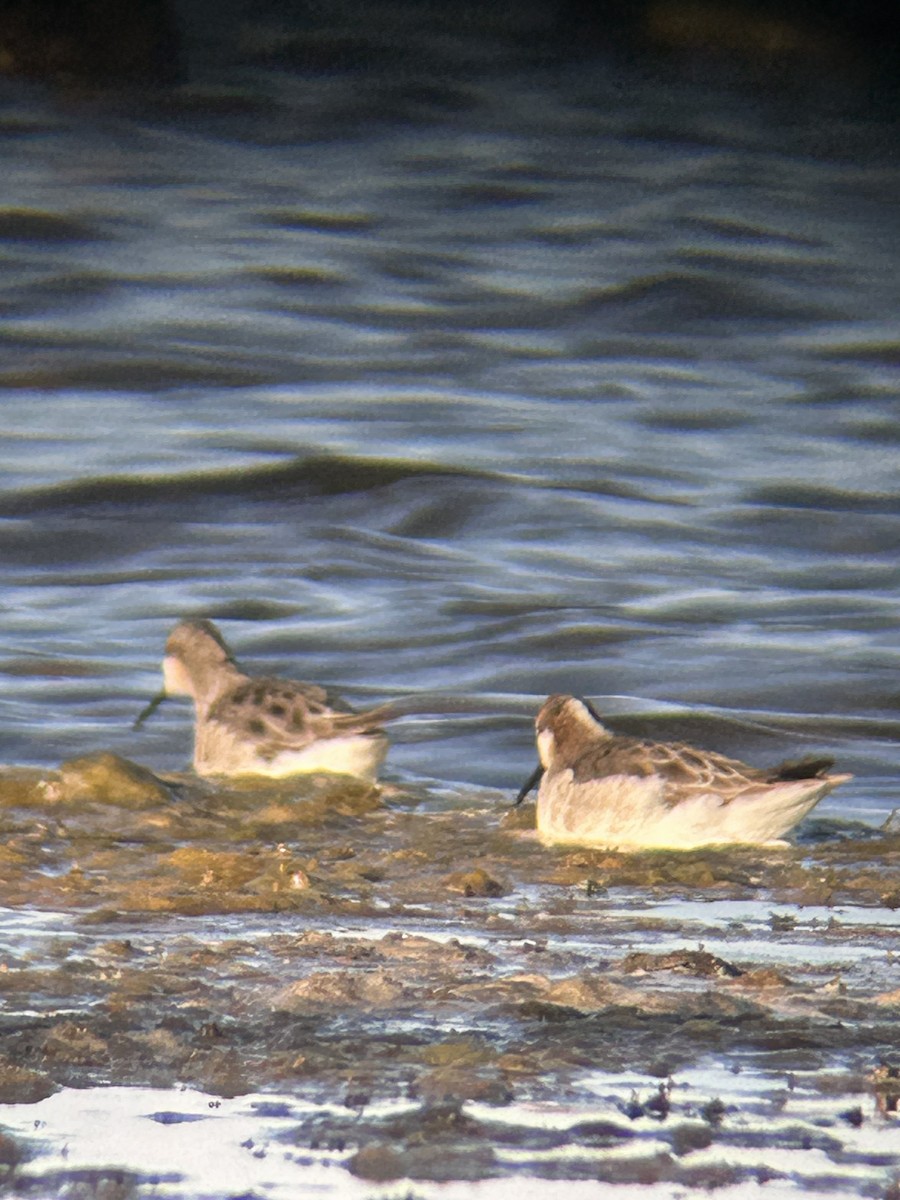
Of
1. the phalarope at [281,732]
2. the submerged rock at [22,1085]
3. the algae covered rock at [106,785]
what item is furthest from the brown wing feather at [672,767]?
the submerged rock at [22,1085]

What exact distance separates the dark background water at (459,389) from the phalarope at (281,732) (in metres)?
0.49

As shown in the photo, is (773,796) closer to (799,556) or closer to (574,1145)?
(574,1145)

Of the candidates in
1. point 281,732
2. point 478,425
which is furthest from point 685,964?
point 478,425

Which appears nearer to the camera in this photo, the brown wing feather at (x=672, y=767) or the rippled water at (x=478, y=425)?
the brown wing feather at (x=672, y=767)

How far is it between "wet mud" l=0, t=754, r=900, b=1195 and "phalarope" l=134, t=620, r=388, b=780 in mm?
1136

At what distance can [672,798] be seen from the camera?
23.6 feet

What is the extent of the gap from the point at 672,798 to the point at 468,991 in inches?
104

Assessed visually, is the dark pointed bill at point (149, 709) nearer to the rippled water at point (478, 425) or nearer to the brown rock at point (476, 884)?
the rippled water at point (478, 425)

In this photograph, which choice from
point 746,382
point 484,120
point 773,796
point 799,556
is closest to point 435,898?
point 773,796

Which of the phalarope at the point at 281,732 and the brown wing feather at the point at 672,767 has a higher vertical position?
the brown wing feather at the point at 672,767

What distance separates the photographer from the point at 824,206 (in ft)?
75.5

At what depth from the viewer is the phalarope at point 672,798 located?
23.2ft

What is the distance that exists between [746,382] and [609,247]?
391 cm

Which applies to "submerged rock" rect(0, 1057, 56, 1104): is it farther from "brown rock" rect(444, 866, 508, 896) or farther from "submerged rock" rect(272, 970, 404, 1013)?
"brown rock" rect(444, 866, 508, 896)
